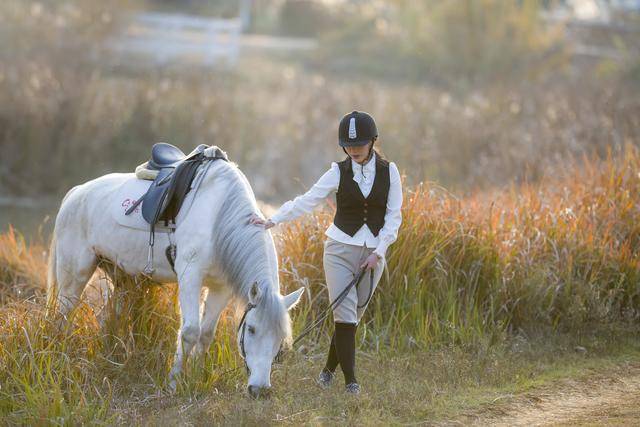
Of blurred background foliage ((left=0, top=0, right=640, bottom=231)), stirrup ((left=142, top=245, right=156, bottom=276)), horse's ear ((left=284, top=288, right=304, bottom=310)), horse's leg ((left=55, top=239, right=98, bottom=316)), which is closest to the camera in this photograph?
horse's ear ((left=284, top=288, right=304, bottom=310))

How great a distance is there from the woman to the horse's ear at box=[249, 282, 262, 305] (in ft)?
1.52

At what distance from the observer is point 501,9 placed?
842 inches

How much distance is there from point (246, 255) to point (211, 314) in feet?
2.20

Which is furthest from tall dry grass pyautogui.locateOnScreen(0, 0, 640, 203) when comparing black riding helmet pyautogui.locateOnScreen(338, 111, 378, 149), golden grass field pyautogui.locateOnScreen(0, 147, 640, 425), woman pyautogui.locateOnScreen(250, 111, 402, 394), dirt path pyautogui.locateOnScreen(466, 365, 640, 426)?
black riding helmet pyautogui.locateOnScreen(338, 111, 378, 149)

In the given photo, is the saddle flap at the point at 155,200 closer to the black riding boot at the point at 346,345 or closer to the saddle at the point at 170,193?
the saddle at the point at 170,193

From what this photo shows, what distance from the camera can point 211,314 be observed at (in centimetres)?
574

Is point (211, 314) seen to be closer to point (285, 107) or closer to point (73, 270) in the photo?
point (73, 270)

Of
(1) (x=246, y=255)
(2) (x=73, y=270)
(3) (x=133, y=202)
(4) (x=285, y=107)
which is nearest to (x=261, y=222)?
(1) (x=246, y=255)

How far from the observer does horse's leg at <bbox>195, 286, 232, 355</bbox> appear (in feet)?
18.7

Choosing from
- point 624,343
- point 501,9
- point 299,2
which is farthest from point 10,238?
point 299,2

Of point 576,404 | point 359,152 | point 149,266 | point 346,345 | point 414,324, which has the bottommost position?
point 576,404

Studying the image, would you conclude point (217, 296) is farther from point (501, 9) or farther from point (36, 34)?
point (501, 9)

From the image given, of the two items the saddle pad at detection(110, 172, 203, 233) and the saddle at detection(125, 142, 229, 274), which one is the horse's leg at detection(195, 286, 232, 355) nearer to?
the saddle at detection(125, 142, 229, 274)

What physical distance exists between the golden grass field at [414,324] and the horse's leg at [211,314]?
12 cm
